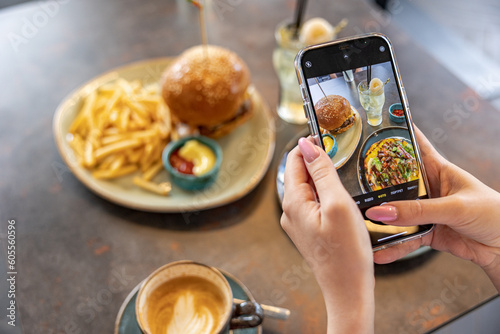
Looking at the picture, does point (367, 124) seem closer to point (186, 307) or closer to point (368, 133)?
point (368, 133)

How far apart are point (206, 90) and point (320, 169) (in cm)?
66

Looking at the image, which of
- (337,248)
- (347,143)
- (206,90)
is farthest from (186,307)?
(206,90)

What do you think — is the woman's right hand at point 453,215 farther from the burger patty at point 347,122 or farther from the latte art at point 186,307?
the latte art at point 186,307

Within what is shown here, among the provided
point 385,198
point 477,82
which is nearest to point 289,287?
point 385,198

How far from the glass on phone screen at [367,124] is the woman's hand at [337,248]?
8 centimetres

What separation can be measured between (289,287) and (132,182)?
560mm

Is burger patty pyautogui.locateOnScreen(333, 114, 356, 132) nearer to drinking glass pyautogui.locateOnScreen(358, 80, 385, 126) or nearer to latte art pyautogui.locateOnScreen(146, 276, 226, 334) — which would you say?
drinking glass pyautogui.locateOnScreen(358, 80, 385, 126)

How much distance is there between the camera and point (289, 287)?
1.08 metres

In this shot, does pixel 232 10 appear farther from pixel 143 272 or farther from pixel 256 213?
pixel 143 272

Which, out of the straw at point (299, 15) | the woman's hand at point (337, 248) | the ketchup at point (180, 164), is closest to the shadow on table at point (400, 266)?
the woman's hand at point (337, 248)

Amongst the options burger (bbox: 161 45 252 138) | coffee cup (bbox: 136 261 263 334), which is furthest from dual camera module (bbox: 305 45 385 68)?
burger (bbox: 161 45 252 138)

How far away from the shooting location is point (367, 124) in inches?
34.6

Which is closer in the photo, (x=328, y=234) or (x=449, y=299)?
(x=328, y=234)

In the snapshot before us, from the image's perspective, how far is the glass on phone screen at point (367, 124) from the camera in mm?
865
